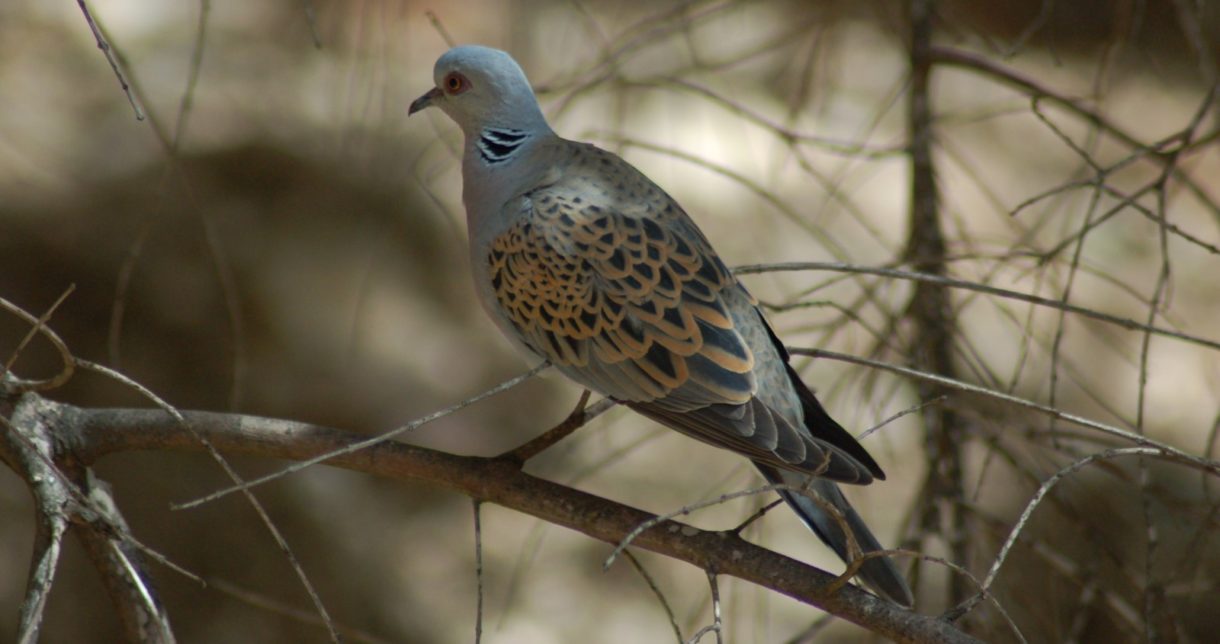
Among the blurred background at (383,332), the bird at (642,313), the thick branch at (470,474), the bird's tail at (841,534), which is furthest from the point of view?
the blurred background at (383,332)

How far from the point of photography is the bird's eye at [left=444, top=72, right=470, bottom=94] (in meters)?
2.23

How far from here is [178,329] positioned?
334cm

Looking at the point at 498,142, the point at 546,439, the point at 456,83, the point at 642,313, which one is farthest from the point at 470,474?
the point at 456,83

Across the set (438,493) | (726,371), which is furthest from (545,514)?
(438,493)

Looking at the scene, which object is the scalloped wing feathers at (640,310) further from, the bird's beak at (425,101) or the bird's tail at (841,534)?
the bird's beak at (425,101)

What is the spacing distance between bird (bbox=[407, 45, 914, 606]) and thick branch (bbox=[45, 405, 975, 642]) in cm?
24

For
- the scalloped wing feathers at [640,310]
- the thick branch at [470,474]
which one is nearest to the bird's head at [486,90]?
the scalloped wing feathers at [640,310]

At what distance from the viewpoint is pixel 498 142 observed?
2.19 metres

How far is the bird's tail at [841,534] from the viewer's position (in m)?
1.62

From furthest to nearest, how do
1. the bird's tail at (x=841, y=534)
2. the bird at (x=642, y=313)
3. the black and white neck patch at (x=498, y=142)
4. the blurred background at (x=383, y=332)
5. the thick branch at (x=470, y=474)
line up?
1. the blurred background at (x=383, y=332)
2. the black and white neck patch at (x=498, y=142)
3. the bird at (x=642, y=313)
4. the bird's tail at (x=841, y=534)
5. the thick branch at (x=470, y=474)

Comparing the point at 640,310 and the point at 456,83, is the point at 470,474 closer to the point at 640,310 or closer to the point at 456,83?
the point at 640,310

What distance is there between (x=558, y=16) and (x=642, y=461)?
1.63 meters

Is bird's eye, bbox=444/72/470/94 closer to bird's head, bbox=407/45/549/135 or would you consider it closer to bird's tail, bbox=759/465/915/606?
bird's head, bbox=407/45/549/135

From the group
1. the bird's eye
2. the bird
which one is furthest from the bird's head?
the bird
